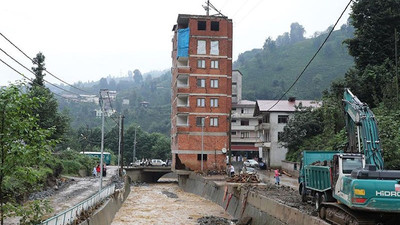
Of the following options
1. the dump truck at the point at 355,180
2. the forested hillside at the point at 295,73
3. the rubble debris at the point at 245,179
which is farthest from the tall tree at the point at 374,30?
Result: the forested hillside at the point at 295,73

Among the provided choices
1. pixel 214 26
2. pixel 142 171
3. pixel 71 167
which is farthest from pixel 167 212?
pixel 142 171

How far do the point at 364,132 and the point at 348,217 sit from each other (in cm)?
453

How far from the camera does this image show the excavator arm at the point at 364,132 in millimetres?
18625

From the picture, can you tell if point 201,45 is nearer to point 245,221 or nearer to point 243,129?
point 245,221

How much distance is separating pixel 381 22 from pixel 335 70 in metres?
122

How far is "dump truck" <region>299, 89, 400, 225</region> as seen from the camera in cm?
1464

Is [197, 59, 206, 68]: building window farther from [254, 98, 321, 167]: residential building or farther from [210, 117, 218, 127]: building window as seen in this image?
[254, 98, 321, 167]: residential building

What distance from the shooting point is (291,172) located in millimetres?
57250

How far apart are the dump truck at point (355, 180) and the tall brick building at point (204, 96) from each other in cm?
3711

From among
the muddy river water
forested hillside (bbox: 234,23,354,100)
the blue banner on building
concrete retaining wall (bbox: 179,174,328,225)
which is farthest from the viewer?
forested hillside (bbox: 234,23,354,100)

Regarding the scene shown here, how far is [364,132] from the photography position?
19.2 m

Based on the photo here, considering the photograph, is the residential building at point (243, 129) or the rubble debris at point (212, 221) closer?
the rubble debris at point (212, 221)

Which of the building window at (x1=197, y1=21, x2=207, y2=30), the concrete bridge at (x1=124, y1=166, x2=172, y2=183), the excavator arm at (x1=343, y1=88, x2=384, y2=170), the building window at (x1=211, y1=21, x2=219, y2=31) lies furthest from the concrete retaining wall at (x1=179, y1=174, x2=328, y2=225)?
the concrete bridge at (x1=124, y1=166, x2=172, y2=183)

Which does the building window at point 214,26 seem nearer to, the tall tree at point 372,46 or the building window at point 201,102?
the building window at point 201,102
